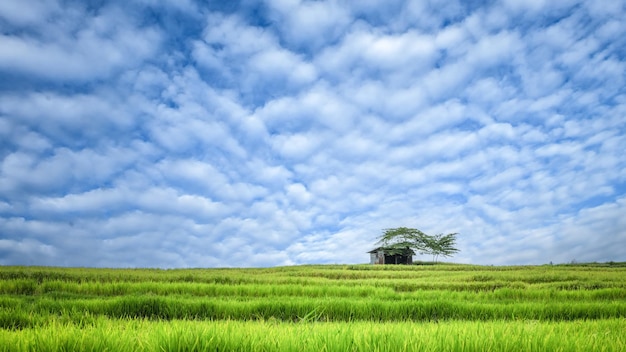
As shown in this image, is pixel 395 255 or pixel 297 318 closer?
pixel 297 318

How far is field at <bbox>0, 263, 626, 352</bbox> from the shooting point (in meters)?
3.14

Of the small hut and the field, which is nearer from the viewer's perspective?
the field

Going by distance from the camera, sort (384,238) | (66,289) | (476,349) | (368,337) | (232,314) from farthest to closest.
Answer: (384,238)
(66,289)
(232,314)
(368,337)
(476,349)

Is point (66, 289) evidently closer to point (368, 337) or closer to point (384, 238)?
point (368, 337)

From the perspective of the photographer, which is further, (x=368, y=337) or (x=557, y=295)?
(x=557, y=295)

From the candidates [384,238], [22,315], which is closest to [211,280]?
[22,315]

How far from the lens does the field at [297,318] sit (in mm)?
3141

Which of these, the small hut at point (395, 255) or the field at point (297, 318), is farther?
the small hut at point (395, 255)

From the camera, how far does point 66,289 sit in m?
13.2

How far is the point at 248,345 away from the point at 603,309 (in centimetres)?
1090

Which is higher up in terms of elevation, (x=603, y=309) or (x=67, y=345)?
(x=67, y=345)

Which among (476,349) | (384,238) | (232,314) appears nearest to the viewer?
(476,349)

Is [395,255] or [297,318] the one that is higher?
[395,255]

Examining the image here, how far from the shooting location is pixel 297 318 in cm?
927
